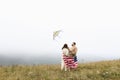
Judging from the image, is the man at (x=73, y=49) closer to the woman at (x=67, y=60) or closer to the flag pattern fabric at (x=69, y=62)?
the woman at (x=67, y=60)

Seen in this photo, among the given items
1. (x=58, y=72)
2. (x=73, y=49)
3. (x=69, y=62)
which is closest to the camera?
(x=58, y=72)

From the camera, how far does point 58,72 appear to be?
2519cm

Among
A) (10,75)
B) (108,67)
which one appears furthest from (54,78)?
(108,67)

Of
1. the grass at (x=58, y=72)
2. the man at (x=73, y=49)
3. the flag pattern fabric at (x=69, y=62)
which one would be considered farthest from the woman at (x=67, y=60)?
the grass at (x=58, y=72)

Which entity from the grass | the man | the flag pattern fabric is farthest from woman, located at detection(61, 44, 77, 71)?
the grass

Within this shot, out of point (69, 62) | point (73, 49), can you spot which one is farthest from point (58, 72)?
point (73, 49)

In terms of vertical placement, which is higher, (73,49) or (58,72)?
(73,49)

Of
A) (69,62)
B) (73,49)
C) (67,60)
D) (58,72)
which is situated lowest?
(58,72)

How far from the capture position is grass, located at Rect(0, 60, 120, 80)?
76.8 feet

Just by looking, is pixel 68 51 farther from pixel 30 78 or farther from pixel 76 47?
pixel 30 78

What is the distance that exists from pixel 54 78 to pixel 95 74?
10.0ft

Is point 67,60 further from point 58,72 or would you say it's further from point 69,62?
point 58,72

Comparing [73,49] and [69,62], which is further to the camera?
[69,62]

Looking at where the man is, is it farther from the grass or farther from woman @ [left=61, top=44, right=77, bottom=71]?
the grass
